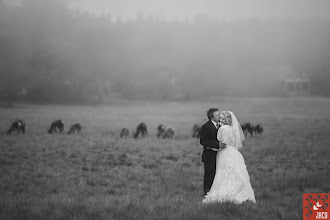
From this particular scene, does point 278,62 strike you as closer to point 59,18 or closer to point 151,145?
point 59,18

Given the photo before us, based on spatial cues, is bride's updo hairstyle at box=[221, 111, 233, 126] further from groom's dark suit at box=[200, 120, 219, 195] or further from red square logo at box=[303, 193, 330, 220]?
red square logo at box=[303, 193, 330, 220]

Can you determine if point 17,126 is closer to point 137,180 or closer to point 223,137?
point 137,180

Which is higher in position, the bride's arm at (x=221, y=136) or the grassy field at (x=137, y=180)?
the bride's arm at (x=221, y=136)

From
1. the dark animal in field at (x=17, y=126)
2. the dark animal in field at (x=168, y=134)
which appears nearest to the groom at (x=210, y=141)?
the dark animal in field at (x=168, y=134)

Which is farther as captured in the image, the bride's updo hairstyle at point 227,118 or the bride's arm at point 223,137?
the bride's updo hairstyle at point 227,118

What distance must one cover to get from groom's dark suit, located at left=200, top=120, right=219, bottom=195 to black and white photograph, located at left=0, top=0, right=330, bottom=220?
4cm

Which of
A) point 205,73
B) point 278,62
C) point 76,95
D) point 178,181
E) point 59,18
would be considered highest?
point 59,18

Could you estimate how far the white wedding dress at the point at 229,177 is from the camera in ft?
21.7

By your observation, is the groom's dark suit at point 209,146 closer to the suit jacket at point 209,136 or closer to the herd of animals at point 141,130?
the suit jacket at point 209,136

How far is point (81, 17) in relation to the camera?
9000 centimetres

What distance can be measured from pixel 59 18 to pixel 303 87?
6985cm

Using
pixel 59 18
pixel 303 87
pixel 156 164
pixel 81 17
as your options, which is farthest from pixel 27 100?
pixel 303 87

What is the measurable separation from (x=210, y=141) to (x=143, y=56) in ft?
272

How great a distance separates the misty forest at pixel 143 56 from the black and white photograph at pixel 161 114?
0.37m
